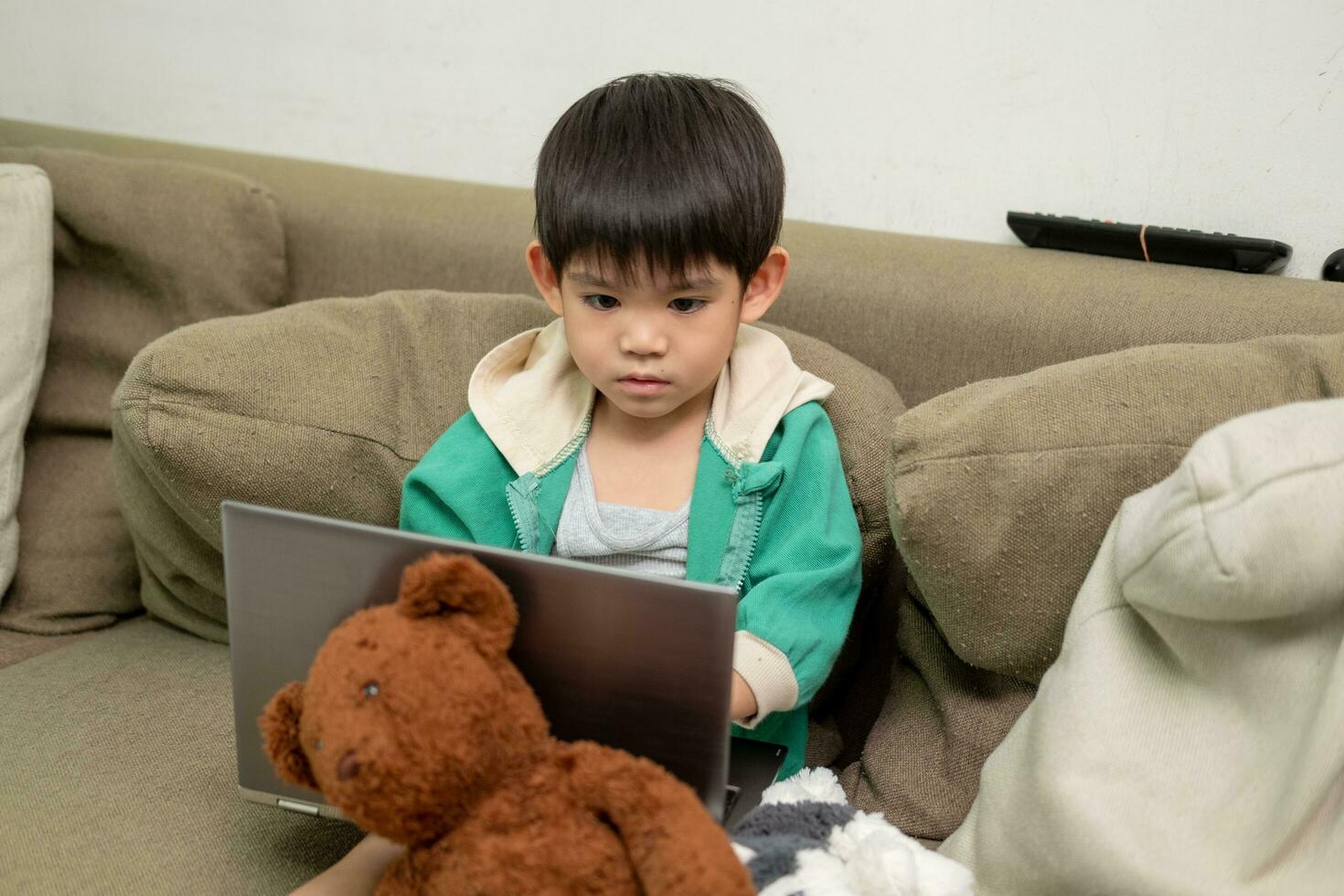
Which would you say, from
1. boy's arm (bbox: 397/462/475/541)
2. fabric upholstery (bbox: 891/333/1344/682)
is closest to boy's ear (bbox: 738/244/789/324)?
fabric upholstery (bbox: 891/333/1344/682)

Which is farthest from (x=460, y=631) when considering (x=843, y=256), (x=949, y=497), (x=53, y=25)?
(x=53, y=25)

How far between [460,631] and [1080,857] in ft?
1.43

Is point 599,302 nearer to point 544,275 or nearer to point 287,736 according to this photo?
point 544,275

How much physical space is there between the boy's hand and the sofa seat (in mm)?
385

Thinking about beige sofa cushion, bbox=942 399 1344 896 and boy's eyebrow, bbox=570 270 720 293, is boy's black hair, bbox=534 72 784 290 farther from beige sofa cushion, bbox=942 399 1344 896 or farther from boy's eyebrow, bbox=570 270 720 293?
beige sofa cushion, bbox=942 399 1344 896

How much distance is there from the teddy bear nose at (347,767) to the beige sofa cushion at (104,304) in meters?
0.90

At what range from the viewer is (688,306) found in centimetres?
104

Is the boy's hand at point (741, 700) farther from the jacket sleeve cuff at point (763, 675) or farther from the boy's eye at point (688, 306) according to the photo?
the boy's eye at point (688, 306)

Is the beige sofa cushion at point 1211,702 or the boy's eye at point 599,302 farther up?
the boy's eye at point 599,302

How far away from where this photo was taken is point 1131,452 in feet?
3.01

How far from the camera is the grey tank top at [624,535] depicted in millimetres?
1101

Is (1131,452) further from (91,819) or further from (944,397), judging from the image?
(91,819)

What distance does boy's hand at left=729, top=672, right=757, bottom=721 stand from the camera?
3.12 feet

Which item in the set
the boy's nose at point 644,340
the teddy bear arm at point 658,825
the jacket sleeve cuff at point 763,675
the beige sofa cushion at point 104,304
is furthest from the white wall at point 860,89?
the teddy bear arm at point 658,825
